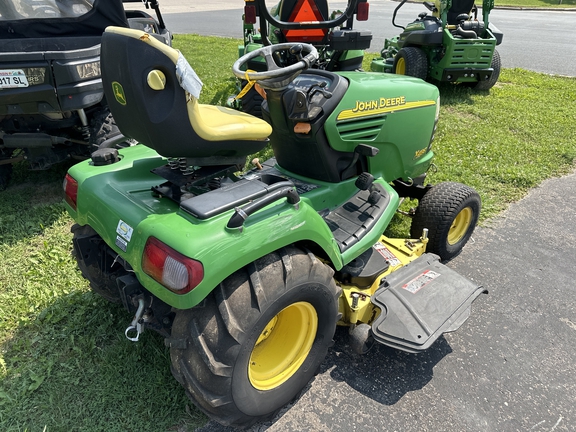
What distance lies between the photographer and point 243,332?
64.7 inches

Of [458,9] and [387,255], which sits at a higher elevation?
[458,9]

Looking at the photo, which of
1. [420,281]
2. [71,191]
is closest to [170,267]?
[71,191]

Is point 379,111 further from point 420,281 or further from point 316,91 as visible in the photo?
point 420,281

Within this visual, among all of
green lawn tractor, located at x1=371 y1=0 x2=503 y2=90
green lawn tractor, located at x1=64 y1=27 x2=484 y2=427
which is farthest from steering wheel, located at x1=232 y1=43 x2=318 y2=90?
green lawn tractor, located at x1=371 y1=0 x2=503 y2=90

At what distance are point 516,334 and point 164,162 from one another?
2.21 meters

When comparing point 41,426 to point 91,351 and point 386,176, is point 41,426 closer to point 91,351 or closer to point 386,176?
point 91,351

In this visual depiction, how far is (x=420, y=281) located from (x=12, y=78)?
10.3 ft

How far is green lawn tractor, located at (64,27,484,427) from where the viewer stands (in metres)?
1.62

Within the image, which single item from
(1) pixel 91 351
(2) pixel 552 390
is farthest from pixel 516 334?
(1) pixel 91 351

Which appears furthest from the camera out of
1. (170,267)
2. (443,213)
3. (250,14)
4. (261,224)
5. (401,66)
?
(401,66)

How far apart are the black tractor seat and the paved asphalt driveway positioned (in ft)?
4.12

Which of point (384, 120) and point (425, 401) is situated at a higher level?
point (384, 120)

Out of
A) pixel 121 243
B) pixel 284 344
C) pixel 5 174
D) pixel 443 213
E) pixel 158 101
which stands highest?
pixel 158 101

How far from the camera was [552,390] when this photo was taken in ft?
7.26
